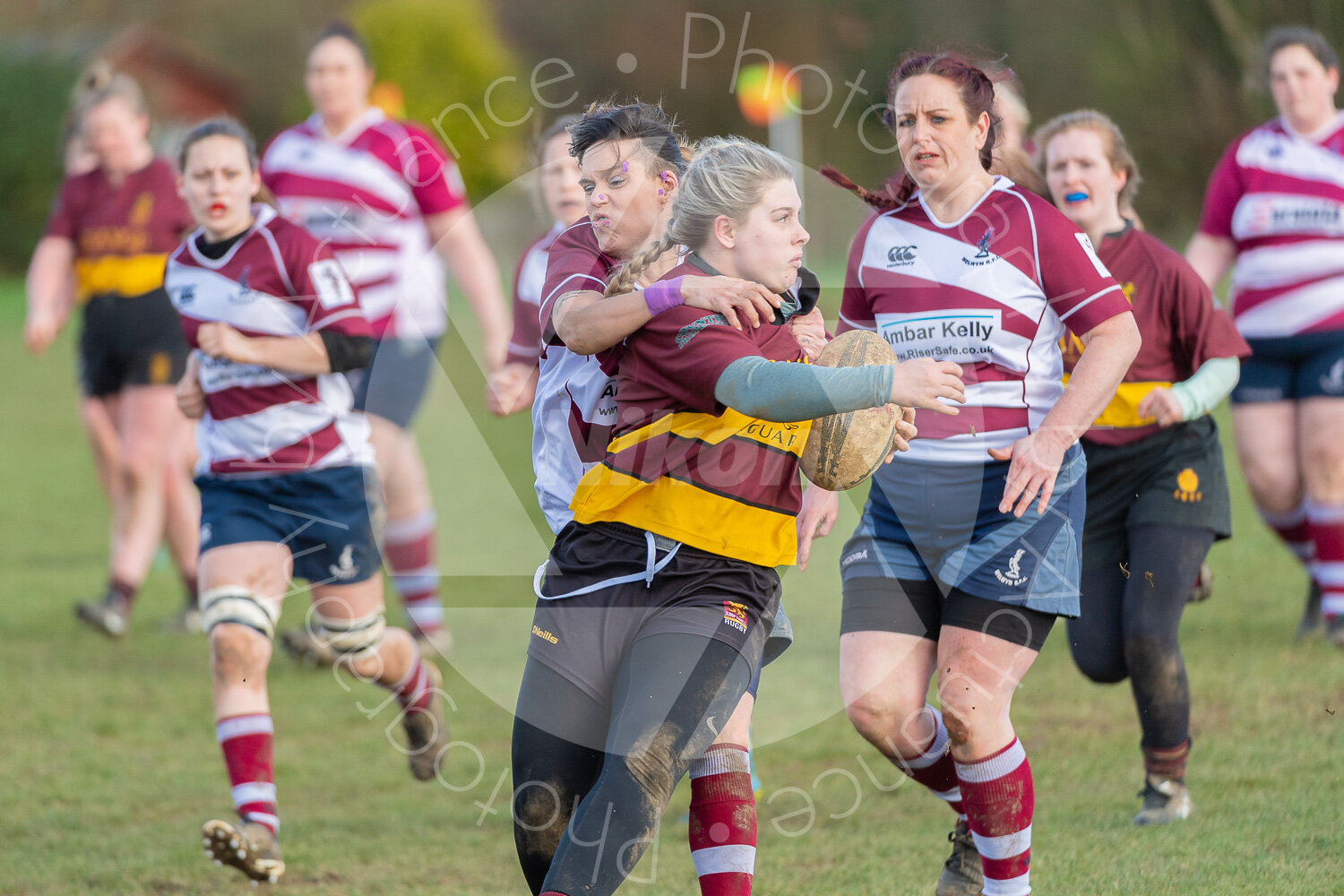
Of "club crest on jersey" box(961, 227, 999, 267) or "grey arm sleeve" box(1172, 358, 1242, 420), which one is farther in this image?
"grey arm sleeve" box(1172, 358, 1242, 420)

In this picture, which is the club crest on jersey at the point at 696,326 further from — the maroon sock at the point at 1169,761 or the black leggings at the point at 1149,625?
the maroon sock at the point at 1169,761

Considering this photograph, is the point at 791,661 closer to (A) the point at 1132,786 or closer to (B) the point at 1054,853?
(A) the point at 1132,786

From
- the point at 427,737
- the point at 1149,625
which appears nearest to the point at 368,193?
the point at 427,737

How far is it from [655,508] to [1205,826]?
7.13ft

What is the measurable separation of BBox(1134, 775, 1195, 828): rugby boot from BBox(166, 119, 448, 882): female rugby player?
2.46 meters

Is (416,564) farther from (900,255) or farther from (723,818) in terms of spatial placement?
(723,818)

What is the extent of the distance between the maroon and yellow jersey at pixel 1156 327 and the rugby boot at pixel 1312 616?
2.37 meters

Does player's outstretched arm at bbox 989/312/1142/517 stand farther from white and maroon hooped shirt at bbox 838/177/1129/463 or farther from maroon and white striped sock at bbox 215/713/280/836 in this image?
maroon and white striped sock at bbox 215/713/280/836

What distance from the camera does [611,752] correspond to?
2715 millimetres

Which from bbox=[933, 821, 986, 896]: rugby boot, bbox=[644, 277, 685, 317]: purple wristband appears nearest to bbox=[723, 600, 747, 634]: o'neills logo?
bbox=[644, 277, 685, 317]: purple wristband

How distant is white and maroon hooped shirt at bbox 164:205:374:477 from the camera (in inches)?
178

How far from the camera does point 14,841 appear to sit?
4.45m

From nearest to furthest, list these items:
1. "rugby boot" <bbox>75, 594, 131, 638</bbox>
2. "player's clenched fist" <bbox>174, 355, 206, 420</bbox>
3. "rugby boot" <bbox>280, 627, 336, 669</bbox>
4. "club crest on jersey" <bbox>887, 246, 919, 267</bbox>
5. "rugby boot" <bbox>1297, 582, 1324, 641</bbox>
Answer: "club crest on jersey" <bbox>887, 246, 919, 267</bbox>, "player's clenched fist" <bbox>174, 355, 206, 420</bbox>, "rugby boot" <bbox>1297, 582, 1324, 641</bbox>, "rugby boot" <bbox>280, 627, 336, 669</bbox>, "rugby boot" <bbox>75, 594, 131, 638</bbox>

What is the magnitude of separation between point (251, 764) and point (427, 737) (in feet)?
3.43
